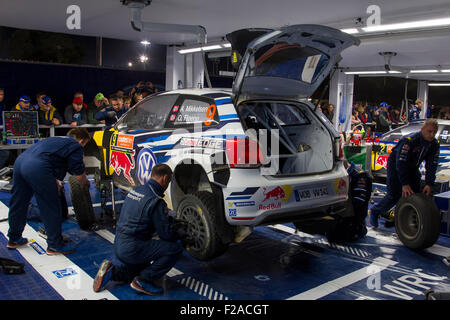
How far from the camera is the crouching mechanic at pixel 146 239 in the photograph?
3.22 metres

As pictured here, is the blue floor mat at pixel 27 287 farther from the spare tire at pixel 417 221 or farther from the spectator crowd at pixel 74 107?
the spectator crowd at pixel 74 107

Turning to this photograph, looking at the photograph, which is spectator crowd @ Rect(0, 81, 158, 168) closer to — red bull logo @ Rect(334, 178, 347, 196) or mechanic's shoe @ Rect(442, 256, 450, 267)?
red bull logo @ Rect(334, 178, 347, 196)

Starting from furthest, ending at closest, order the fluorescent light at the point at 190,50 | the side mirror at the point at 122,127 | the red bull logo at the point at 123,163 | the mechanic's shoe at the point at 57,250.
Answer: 1. the fluorescent light at the point at 190,50
2. the side mirror at the point at 122,127
3. the red bull logo at the point at 123,163
4. the mechanic's shoe at the point at 57,250

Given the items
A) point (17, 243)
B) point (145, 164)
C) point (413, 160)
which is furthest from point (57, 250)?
point (413, 160)

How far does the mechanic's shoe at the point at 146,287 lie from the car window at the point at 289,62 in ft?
6.57

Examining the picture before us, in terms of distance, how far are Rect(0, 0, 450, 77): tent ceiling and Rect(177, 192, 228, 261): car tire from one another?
4108mm

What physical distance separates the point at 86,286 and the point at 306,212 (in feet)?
6.48

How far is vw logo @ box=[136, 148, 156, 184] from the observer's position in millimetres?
4227

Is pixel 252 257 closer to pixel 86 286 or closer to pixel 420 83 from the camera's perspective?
pixel 86 286

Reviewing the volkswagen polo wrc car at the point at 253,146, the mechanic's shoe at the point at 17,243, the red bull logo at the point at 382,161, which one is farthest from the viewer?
the red bull logo at the point at 382,161

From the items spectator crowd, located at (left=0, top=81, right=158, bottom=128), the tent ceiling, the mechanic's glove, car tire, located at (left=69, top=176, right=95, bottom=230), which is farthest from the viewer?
spectator crowd, located at (left=0, top=81, right=158, bottom=128)

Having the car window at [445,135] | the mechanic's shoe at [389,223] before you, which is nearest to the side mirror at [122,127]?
the mechanic's shoe at [389,223]

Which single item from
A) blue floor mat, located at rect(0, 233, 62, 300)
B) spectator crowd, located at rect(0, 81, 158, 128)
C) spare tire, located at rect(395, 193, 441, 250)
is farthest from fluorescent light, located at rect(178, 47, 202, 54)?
blue floor mat, located at rect(0, 233, 62, 300)

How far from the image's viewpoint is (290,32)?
342 cm
